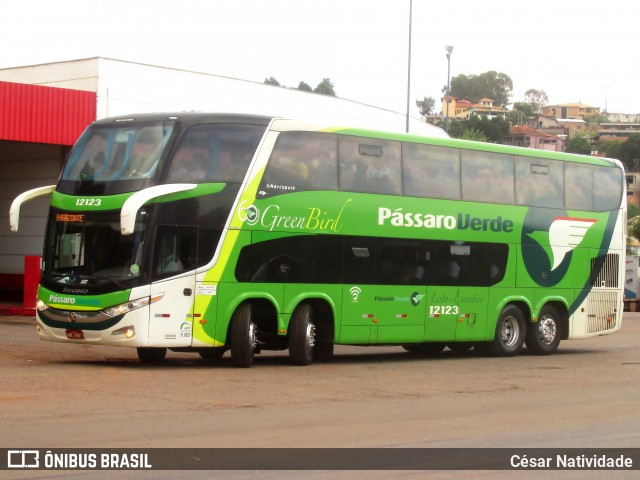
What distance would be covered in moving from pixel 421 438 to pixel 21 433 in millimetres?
3839

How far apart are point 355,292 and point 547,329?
19.1 ft

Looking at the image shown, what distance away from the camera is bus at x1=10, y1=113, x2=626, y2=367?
16594 millimetres

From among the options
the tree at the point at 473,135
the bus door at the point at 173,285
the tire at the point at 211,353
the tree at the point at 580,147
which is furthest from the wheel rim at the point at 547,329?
the tree at the point at 580,147

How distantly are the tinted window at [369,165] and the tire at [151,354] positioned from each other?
416 centimetres

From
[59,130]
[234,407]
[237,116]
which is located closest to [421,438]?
[234,407]

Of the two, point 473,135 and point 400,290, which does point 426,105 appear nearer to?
point 473,135

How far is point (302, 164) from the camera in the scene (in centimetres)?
1822

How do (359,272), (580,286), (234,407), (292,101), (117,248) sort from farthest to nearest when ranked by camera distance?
(292,101), (580,286), (359,272), (117,248), (234,407)

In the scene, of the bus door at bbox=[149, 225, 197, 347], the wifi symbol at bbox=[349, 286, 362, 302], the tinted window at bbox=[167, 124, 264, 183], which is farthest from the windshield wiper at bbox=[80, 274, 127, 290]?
the wifi symbol at bbox=[349, 286, 362, 302]

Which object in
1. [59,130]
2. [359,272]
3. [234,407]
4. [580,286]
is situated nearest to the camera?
[234,407]

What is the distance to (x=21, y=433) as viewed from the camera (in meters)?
10.5

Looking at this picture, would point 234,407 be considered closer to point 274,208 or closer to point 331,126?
point 274,208

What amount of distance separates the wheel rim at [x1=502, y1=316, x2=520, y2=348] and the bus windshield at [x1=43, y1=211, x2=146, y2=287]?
28.6ft

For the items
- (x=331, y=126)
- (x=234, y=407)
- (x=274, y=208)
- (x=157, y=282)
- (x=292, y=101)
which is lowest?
(x=234, y=407)
